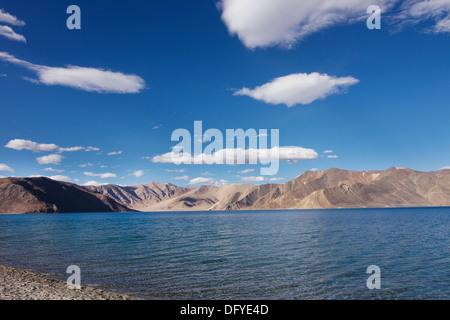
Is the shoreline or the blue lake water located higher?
the shoreline

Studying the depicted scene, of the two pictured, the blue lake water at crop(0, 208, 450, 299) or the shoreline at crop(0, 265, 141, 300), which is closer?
the shoreline at crop(0, 265, 141, 300)

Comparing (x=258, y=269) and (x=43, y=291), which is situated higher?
(x=43, y=291)

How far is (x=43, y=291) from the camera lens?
1883 cm

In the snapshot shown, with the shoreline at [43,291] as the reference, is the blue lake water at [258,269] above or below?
below

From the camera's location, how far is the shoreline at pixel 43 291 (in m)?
17.5

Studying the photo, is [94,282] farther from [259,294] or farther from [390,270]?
[390,270]

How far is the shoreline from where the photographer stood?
17.5 m

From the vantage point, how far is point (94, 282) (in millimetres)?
22766

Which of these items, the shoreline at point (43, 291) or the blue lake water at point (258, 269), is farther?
the blue lake water at point (258, 269)

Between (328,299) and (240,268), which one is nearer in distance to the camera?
(328,299)

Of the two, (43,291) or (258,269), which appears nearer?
(43,291)
